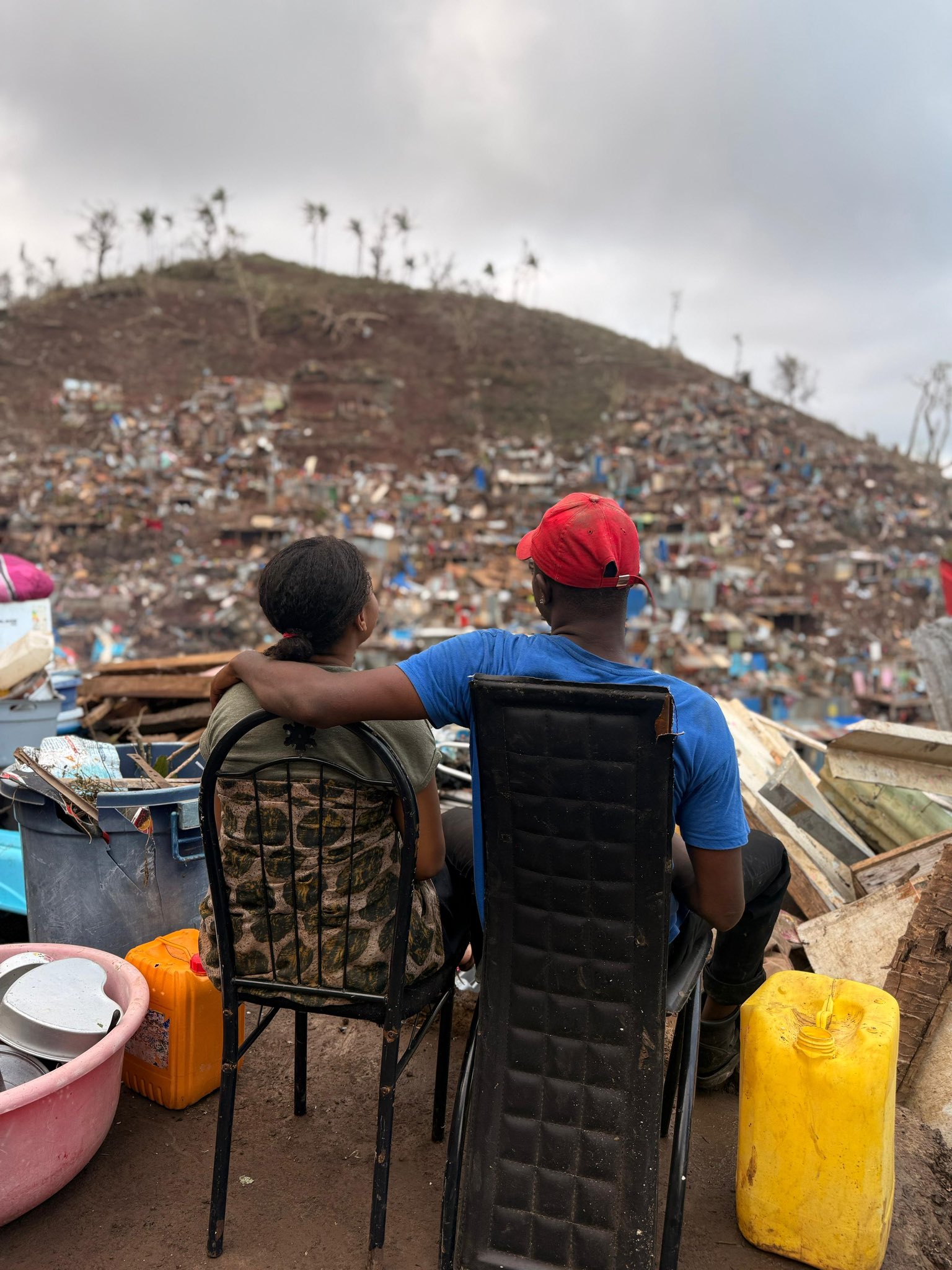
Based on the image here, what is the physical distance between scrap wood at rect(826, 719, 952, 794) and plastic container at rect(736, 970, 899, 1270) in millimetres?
1459

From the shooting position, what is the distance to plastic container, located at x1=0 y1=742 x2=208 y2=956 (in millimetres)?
2293

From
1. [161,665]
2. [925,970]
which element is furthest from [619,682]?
[161,665]

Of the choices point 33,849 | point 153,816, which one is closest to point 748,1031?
point 153,816

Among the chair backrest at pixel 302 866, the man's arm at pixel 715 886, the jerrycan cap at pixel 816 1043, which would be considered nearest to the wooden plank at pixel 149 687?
the chair backrest at pixel 302 866

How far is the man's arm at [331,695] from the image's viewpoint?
158 centimetres

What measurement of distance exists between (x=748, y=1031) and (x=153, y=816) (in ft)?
5.13

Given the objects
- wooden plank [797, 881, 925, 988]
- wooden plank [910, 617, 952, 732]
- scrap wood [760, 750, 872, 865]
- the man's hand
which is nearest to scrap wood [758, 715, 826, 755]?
wooden plank [910, 617, 952, 732]

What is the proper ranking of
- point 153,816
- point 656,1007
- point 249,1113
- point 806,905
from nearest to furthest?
1. point 656,1007
2. point 249,1113
3. point 153,816
4. point 806,905

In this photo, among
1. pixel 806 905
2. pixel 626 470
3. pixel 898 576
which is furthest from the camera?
pixel 626 470

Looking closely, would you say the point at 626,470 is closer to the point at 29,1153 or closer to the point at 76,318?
the point at 76,318

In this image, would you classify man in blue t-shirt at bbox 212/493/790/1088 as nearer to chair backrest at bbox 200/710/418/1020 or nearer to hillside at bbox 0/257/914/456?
chair backrest at bbox 200/710/418/1020

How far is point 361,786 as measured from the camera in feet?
5.39

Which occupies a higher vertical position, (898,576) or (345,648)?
(345,648)

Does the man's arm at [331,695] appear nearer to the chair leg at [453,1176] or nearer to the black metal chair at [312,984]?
the black metal chair at [312,984]
